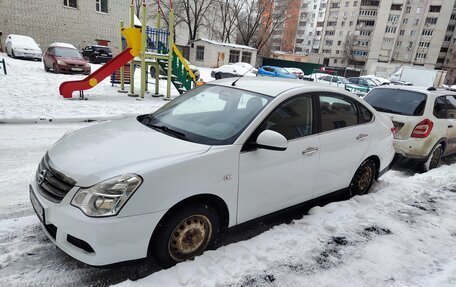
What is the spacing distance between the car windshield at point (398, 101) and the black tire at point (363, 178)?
2.09 metres

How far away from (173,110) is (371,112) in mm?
2776

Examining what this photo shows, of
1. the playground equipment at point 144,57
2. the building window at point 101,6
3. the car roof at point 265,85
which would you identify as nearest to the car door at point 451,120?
the car roof at point 265,85

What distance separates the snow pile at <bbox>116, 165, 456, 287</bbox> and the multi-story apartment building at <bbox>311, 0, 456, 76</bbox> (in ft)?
224

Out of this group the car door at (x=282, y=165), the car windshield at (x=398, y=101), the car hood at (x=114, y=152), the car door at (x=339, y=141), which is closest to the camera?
the car hood at (x=114, y=152)

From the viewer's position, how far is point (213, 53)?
39.0 m

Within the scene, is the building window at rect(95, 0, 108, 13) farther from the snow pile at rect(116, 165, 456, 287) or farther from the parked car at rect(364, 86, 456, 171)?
the snow pile at rect(116, 165, 456, 287)

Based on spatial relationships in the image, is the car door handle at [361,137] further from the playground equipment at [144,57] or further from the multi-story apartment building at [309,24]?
the multi-story apartment building at [309,24]

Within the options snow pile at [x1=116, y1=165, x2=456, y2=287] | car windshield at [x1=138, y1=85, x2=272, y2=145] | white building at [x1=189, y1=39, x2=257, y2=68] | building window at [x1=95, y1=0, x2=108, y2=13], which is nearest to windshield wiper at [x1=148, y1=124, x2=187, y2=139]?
car windshield at [x1=138, y1=85, x2=272, y2=145]

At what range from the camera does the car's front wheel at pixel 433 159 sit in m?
6.19

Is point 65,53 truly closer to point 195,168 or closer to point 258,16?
point 195,168

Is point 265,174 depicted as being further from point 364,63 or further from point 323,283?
point 364,63

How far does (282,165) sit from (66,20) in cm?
3336

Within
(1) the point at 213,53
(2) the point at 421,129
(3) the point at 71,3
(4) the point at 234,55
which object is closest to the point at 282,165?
(2) the point at 421,129

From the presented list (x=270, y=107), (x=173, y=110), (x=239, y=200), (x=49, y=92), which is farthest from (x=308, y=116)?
(x=49, y=92)
